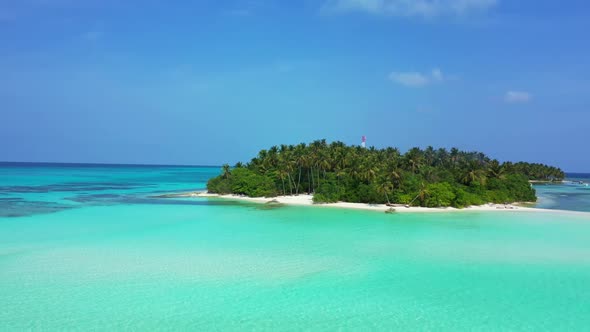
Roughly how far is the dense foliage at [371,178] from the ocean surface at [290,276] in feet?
62.1

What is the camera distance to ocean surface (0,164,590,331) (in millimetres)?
18906

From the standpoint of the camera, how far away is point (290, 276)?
25.2m

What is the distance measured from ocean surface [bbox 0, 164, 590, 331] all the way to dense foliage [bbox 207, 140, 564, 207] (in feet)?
62.1

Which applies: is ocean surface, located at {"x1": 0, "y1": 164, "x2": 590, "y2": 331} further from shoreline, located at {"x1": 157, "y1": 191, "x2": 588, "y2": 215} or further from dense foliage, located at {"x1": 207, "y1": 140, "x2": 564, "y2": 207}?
dense foliage, located at {"x1": 207, "y1": 140, "x2": 564, "y2": 207}

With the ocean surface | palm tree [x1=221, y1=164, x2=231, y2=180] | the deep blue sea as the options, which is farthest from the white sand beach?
the ocean surface

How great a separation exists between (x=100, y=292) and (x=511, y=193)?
69928 mm

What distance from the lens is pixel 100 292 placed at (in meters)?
21.8

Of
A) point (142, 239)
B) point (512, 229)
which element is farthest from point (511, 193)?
point (142, 239)

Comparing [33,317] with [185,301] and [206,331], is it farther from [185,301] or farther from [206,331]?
[206,331]

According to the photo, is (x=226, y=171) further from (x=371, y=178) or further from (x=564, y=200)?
(x=564, y=200)

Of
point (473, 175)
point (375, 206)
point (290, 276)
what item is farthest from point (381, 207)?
point (290, 276)

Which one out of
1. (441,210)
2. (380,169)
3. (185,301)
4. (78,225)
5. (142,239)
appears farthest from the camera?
(380,169)

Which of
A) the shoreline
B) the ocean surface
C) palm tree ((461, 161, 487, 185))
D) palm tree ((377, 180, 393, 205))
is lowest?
the ocean surface

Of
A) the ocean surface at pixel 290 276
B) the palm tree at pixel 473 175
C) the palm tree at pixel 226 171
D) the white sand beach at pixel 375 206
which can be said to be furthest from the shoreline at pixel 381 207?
the ocean surface at pixel 290 276
